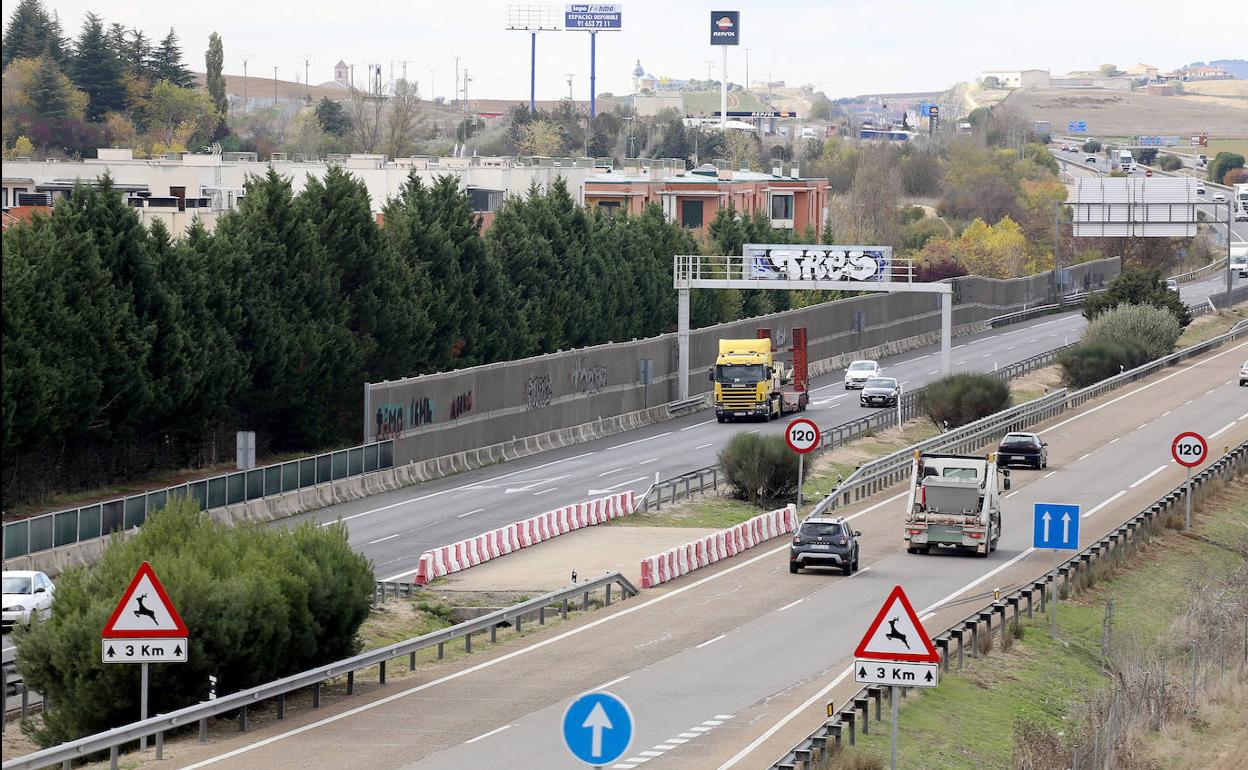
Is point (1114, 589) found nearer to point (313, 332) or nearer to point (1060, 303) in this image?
point (313, 332)

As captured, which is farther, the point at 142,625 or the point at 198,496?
the point at 198,496

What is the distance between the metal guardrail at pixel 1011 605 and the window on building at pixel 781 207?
8596cm

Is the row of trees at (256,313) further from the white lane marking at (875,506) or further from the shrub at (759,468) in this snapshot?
the white lane marking at (875,506)

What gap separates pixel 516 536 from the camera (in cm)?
4309

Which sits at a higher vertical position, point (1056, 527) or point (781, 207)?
point (781, 207)

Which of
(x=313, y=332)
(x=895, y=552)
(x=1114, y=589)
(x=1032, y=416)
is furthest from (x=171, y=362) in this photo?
(x=1032, y=416)

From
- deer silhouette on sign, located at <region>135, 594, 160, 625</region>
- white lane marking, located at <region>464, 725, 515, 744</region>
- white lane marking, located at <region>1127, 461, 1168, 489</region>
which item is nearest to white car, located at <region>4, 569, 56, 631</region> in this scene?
white lane marking, located at <region>464, 725, 515, 744</region>

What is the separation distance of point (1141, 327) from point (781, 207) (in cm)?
5757

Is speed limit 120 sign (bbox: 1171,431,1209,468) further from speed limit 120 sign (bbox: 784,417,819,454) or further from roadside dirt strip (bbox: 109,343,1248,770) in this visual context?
speed limit 120 sign (bbox: 784,417,819,454)

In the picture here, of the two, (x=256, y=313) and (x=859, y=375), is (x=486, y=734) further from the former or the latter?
(x=859, y=375)

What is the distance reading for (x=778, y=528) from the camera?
1848 inches

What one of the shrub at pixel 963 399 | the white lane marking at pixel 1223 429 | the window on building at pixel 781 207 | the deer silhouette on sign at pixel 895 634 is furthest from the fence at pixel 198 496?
the window on building at pixel 781 207

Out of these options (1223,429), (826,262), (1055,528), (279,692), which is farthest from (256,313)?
(1223,429)

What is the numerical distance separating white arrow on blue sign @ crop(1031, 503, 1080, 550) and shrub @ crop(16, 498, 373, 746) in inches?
498
